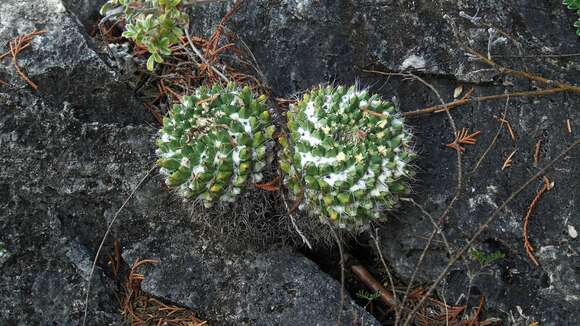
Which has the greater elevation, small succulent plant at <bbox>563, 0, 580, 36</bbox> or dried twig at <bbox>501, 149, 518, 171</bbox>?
small succulent plant at <bbox>563, 0, 580, 36</bbox>

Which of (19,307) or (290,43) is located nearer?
(19,307)

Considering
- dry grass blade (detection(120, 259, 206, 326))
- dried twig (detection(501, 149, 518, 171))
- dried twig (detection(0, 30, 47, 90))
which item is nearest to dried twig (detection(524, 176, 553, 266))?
dried twig (detection(501, 149, 518, 171))

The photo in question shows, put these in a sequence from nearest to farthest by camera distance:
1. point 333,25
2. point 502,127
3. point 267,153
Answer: point 267,153 < point 502,127 < point 333,25

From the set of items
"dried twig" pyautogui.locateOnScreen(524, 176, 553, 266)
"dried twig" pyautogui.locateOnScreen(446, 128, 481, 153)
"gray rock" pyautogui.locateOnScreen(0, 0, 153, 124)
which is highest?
"gray rock" pyautogui.locateOnScreen(0, 0, 153, 124)

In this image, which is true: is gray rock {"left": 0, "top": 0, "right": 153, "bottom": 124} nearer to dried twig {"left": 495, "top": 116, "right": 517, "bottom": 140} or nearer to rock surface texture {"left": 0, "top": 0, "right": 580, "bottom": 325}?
rock surface texture {"left": 0, "top": 0, "right": 580, "bottom": 325}

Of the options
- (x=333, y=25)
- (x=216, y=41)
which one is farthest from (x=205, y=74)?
(x=333, y=25)

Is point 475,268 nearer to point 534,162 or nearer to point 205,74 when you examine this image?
point 534,162
